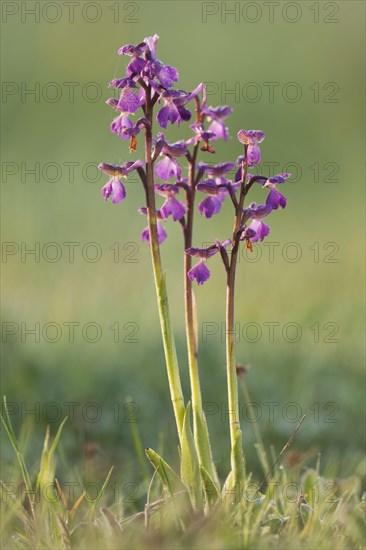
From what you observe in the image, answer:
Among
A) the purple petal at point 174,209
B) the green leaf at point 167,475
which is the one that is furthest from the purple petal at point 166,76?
the green leaf at point 167,475

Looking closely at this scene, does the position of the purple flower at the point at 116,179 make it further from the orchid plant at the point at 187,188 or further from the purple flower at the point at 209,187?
the purple flower at the point at 209,187

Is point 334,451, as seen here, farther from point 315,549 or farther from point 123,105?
point 123,105

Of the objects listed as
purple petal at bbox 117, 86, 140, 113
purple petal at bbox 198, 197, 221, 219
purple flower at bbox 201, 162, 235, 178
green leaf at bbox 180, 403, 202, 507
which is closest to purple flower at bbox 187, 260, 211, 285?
purple petal at bbox 198, 197, 221, 219

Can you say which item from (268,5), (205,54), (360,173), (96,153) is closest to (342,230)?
(360,173)

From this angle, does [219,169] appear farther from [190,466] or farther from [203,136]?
[190,466]

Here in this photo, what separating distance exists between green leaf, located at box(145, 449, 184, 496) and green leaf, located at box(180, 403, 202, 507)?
0.03 meters

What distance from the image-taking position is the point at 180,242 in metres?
7.29

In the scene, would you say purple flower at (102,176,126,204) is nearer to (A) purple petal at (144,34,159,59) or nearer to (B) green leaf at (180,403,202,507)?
(A) purple petal at (144,34,159,59)

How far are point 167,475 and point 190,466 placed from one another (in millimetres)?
64

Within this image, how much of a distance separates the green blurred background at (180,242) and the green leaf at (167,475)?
2.12ft

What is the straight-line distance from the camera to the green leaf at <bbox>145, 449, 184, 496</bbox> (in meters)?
2.32

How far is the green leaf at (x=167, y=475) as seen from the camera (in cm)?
232

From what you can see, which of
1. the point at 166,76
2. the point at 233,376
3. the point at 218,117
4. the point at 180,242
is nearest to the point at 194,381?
the point at 233,376

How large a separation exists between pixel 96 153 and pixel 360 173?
2.74 metres
